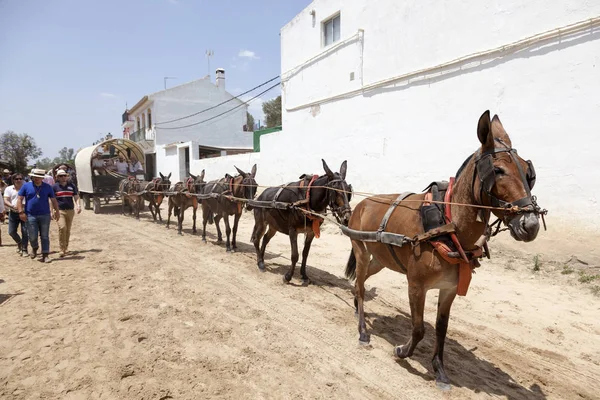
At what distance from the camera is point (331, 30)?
38.4 feet

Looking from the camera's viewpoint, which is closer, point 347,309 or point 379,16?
point 347,309

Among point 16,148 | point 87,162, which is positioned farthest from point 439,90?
point 16,148

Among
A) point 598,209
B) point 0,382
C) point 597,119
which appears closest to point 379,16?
point 597,119

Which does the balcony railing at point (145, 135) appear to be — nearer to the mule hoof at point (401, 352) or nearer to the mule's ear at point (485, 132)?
the mule hoof at point (401, 352)

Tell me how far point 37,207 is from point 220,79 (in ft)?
76.8

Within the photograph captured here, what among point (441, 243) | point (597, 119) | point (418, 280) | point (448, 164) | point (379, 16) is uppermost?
point (379, 16)

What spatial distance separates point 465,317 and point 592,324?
5.07ft

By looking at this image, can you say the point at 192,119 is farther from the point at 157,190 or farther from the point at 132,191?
the point at 157,190

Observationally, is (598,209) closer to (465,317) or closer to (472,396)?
(465,317)

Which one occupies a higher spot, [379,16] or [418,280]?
[379,16]

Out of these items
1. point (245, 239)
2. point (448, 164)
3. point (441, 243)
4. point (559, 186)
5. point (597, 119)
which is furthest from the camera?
point (245, 239)

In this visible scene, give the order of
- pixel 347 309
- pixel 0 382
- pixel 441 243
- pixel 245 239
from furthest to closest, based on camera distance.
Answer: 1. pixel 245 239
2. pixel 347 309
3. pixel 0 382
4. pixel 441 243

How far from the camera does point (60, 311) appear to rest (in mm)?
4129

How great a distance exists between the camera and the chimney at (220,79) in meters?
27.3
